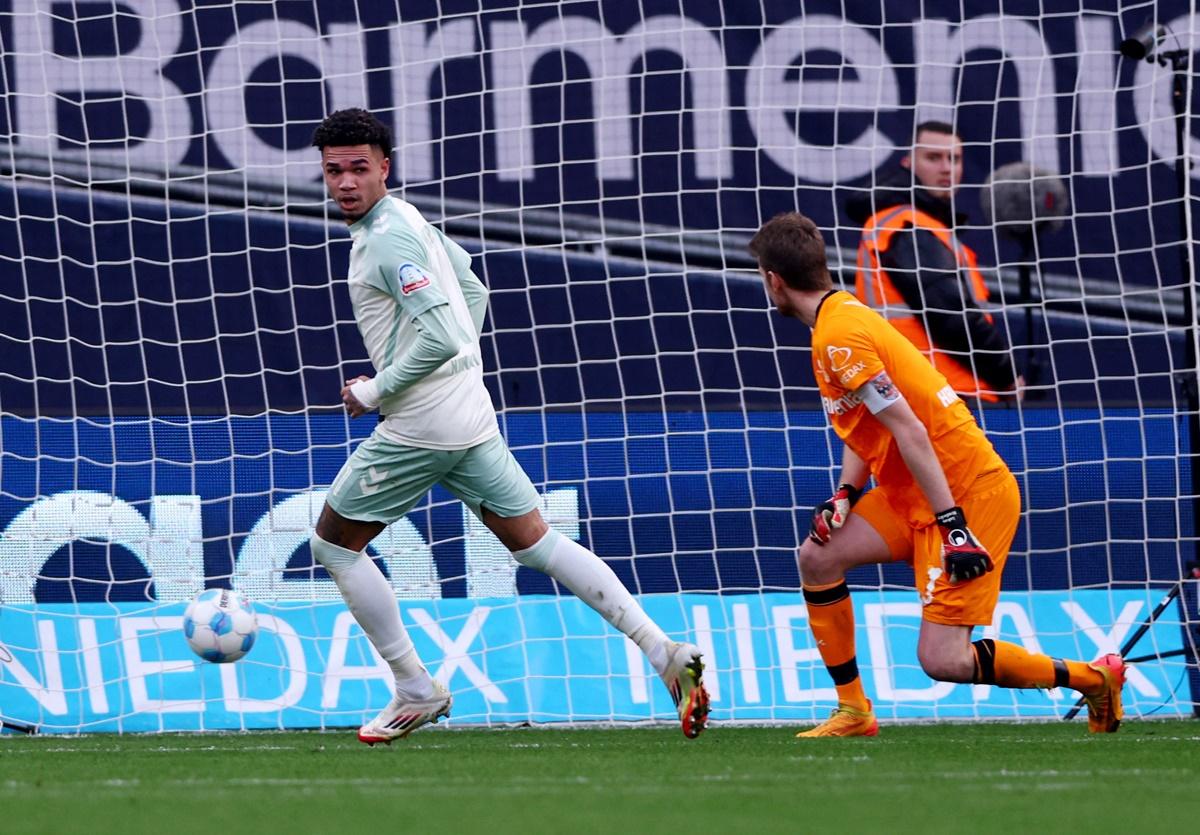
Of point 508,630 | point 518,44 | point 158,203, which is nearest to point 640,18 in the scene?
point 518,44

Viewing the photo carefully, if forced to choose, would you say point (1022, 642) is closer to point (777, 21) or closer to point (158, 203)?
point (777, 21)

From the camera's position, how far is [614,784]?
4168mm

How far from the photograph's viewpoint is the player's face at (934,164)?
777 cm

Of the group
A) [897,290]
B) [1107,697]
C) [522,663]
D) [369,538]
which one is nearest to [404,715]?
[369,538]

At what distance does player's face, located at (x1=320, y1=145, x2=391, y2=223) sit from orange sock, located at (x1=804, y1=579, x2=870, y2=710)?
1.76m

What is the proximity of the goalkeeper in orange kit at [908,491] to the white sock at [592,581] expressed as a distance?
0.57 meters

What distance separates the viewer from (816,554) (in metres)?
5.59

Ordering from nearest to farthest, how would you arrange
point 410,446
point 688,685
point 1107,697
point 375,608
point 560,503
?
point 688,685
point 410,446
point 375,608
point 1107,697
point 560,503

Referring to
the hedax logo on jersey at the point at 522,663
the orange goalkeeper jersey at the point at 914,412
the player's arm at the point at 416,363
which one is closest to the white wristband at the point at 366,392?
the player's arm at the point at 416,363

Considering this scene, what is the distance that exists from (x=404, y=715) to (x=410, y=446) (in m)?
0.81

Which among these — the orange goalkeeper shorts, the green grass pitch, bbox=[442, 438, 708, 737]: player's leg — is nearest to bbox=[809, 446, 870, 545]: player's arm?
the orange goalkeeper shorts

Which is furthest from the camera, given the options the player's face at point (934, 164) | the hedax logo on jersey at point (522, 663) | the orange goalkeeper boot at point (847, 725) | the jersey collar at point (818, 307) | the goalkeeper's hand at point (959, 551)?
the player's face at point (934, 164)

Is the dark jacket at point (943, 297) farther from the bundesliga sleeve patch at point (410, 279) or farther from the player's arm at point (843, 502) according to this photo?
the bundesliga sleeve patch at point (410, 279)

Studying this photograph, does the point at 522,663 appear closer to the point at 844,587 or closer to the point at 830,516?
the point at 844,587
